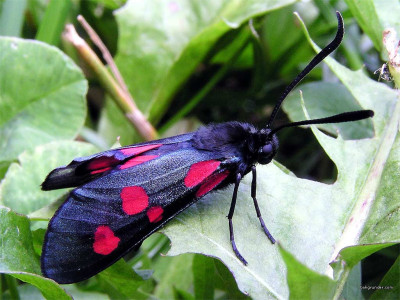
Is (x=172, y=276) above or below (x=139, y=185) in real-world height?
below

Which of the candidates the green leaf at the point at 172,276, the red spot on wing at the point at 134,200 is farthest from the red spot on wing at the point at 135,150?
the green leaf at the point at 172,276

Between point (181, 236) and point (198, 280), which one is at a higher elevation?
point (181, 236)

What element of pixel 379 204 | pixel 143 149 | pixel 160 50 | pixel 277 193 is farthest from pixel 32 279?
pixel 160 50

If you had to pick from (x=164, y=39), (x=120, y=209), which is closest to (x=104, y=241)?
(x=120, y=209)

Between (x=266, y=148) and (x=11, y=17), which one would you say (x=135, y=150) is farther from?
(x=11, y=17)

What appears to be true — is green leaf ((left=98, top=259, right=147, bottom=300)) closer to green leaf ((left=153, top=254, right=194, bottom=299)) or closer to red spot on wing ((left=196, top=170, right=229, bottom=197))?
green leaf ((left=153, top=254, right=194, bottom=299))

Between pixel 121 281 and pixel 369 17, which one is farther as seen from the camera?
pixel 369 17

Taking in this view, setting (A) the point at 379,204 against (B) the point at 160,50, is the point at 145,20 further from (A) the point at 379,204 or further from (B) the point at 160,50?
(A) the point at 379,204
